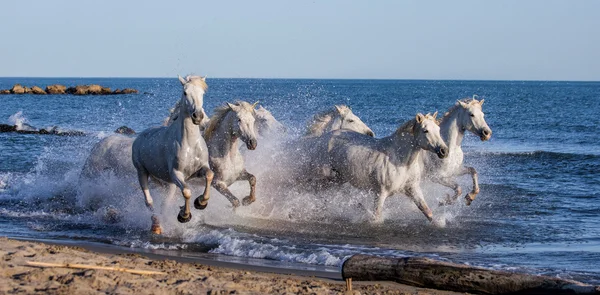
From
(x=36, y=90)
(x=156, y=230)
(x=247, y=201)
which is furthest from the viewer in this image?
(x=36, y=90)

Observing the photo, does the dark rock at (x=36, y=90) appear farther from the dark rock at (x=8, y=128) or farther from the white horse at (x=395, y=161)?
the white horse at (x=395, y=161)

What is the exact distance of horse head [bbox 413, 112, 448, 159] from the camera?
11.4m

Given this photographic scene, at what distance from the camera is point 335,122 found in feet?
47.9

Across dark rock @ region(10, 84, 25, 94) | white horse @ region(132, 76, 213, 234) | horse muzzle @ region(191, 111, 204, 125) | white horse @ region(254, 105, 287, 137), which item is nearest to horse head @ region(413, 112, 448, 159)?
white horse @ region(132, 76, 213, 234)

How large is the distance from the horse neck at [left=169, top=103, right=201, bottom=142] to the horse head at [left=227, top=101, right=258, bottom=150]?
783mm

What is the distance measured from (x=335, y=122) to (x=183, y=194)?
494cm

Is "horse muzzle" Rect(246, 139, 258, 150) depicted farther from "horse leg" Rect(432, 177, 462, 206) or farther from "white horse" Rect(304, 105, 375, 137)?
"white horse" Rect(304, 105, 375, 137)

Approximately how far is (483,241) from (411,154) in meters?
1.64

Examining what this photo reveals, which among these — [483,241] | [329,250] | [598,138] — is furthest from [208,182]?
[598,138]

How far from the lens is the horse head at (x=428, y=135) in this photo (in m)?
11.4

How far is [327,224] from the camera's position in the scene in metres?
12.4

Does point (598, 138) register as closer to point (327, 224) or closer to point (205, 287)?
point (327, 224)

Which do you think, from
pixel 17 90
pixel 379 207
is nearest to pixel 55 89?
pixel 17 90

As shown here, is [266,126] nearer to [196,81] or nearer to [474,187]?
[474,187]
